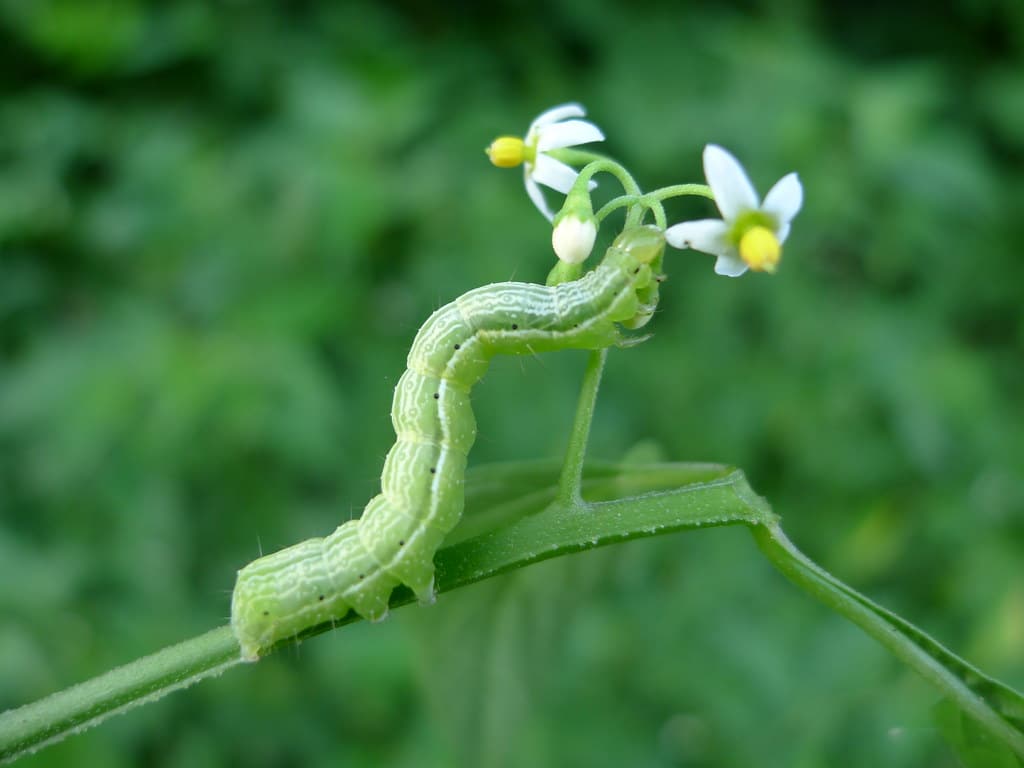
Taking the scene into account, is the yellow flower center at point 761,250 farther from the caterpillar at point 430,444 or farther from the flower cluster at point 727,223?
the caterpillar at point 430,444

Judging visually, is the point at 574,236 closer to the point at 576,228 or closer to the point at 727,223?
the point at 576,228

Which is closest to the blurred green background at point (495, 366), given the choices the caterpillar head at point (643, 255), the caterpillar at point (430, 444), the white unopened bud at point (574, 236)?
the caterpillar at point (430, 444)

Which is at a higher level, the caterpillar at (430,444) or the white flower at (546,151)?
the white flower at (546,151)

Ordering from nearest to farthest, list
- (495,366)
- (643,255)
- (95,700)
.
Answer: (95,700)
(643,255)
(495,366)

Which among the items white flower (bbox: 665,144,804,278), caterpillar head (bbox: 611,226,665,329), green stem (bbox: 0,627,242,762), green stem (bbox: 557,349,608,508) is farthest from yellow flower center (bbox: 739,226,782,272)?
green stem (bbox: 0,627,242,762)

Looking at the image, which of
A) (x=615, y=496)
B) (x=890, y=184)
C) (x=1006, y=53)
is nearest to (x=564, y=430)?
(x=890, y=184)

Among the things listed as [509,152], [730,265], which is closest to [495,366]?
[509,152]
